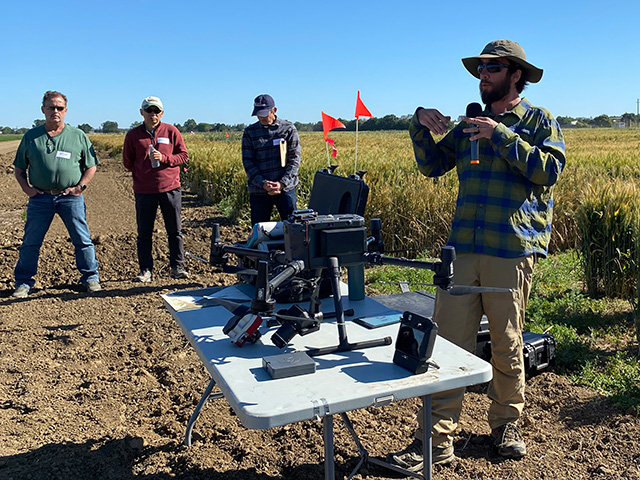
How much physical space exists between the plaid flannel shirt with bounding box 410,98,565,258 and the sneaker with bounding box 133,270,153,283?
4.47 metres

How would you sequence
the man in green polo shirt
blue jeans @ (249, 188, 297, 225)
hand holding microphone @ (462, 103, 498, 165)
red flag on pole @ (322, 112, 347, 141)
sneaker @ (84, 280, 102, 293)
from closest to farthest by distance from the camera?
hand holding microphone @ (462, 103, 498, 165) → the man in green polo shirt → blue jeans @ (249, 188, 297, 225) → sneaker @ (84, 280, 102, 293) → red flag on pole @ (322, 112, 347, 141)

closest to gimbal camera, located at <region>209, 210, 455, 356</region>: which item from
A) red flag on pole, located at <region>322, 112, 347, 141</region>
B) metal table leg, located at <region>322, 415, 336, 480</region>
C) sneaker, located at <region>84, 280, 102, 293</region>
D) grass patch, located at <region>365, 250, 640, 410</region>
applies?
metal table leg, located at <region>322, 415, 336, 480</region>

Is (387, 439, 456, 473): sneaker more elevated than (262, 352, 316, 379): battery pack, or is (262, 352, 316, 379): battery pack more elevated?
(262, 352, 316, 379): battery pack

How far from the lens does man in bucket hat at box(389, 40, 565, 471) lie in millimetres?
2896

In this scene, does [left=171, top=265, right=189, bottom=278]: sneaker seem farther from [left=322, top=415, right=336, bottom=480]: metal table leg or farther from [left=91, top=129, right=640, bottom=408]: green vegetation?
[left=322, top=415, right=336, bottom=480]: metal table leg

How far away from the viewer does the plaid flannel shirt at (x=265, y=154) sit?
6.21m

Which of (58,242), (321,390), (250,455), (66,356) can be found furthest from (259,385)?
(58,242)

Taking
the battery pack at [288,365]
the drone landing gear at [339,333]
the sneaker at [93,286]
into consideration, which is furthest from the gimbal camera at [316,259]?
the sneaker at [93,286]

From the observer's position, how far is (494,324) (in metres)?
3.03

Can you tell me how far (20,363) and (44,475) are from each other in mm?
1768

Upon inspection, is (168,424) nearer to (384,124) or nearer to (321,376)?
(321,376)

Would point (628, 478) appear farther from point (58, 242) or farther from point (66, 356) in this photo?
point (58, 242)

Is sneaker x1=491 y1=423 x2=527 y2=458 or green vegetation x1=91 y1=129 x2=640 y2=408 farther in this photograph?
green vegetation x1=91 y1=129 x2=640 y2=408

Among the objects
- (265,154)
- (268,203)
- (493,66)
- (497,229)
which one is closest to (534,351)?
(497,229)
